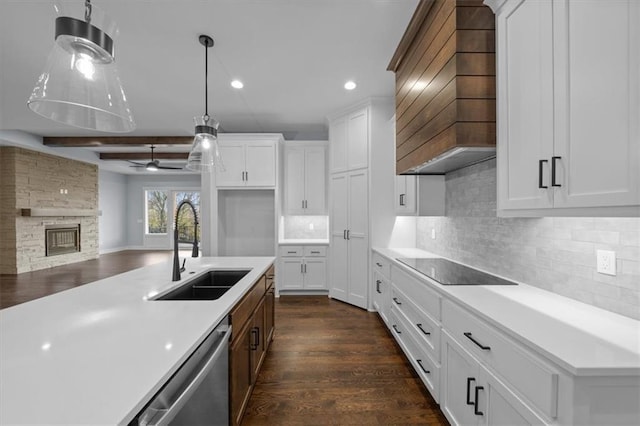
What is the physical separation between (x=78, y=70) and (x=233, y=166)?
11.9 feet

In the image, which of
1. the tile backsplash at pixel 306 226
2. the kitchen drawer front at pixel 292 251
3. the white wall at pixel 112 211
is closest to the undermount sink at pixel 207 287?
the kitchen drawer front at pixel 292 251

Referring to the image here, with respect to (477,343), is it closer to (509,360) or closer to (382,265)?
(509,360)

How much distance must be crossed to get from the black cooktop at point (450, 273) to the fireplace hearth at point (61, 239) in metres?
8.35

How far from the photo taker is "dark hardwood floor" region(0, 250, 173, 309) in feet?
15.0

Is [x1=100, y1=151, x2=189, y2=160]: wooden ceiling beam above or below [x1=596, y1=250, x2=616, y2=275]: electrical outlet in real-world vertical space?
above

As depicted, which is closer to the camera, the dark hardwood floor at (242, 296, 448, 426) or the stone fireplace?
the dark hardwood floor at (242, 296, 448, 426)

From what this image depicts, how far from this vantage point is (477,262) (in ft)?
8.01

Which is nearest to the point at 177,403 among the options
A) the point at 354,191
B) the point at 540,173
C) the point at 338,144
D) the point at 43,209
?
the point at 540,173

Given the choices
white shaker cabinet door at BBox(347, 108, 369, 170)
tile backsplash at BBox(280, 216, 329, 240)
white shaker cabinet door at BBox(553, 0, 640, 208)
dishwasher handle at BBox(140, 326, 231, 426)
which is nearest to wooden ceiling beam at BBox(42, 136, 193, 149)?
tile backsplash at BBox(280, 216, 329, 240)

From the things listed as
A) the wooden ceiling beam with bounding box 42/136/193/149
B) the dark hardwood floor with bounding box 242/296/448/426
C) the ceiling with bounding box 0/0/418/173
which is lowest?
the dark hardwood floor with bounding box 242/296/448/426

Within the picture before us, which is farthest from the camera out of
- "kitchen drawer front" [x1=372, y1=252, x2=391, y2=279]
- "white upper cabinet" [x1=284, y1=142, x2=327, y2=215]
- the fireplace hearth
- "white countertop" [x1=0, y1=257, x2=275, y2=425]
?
the fireplace hearth

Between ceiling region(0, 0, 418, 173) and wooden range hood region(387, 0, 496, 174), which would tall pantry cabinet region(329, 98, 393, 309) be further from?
wooden range hood region(387, 0, 496, 174)

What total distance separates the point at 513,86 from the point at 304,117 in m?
3.49

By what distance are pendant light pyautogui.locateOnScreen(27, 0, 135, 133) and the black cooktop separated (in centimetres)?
210
